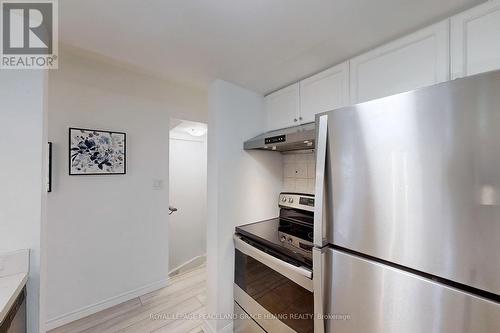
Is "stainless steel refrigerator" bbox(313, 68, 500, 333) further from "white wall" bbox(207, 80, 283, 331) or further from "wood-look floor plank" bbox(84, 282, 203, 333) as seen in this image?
"wood-look floor plank" bbox(84, 282, 203, 333)

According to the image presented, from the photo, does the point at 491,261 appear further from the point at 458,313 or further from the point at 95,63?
the point at 95,63

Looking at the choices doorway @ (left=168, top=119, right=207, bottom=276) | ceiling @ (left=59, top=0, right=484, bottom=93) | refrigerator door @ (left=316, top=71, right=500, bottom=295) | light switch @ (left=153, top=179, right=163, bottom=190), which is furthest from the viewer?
doorway @ (left=168, top=119, right=207, bottom=276)

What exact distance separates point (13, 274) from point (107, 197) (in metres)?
1.13

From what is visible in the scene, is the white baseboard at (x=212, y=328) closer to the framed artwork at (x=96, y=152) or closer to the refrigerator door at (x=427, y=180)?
the refrigerator door at (x=427, y=180)

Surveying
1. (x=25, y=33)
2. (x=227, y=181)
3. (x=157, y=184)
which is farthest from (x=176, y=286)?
(x=25, y=33)

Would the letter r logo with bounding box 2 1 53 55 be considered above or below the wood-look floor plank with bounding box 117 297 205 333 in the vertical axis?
above

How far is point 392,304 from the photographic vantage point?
2.54ft

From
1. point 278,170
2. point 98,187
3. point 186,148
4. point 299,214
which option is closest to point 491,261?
point 299,214

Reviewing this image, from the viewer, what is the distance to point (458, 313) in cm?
65

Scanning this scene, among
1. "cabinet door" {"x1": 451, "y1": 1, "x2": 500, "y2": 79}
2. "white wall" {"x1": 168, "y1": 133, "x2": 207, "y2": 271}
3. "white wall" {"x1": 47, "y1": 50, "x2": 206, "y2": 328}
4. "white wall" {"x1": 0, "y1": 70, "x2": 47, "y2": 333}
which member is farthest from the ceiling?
"white wall" {"x1": 168, "y1": 133, "x2": 207, "y2": 271}

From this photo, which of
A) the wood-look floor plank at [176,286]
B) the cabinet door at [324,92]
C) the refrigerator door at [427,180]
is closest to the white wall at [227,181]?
the cabinet door at [324,92]

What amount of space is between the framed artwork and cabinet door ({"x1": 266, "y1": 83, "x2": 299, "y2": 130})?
1519 millimetres

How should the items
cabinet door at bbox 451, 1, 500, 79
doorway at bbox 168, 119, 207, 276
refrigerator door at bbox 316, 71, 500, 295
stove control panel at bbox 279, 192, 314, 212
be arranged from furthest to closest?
doorway at bbox 168, 119, 207, 276 < stove control panel at bbox 279, 192, 314, 212 < cabinet door at bbox 451, 1, 500, 79 < refrigerator door at bbox 316, 71, 500, 295

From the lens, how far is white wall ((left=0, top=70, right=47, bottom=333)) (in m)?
0.93
